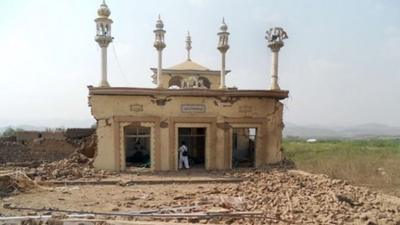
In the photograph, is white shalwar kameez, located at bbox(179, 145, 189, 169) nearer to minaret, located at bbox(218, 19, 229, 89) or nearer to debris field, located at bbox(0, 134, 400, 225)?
debris field, located at bbox(0, 134, 400, 225)

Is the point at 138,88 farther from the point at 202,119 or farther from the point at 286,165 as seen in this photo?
the point at 286,165

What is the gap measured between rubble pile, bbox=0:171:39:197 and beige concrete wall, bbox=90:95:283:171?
3.86 m

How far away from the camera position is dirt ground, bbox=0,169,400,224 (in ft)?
32.9

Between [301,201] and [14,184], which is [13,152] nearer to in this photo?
[14,184]

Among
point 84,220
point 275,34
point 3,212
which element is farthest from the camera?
point 275,34

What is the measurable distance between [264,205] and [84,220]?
467cm

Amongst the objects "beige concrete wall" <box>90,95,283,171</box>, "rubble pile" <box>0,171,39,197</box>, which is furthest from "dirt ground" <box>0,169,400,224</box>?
"beige concrete wall" <box>90,95,283,171</box>

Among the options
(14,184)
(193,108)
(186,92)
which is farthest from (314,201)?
(14,184)

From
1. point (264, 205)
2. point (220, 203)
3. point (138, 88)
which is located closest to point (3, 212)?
point (220, 203)

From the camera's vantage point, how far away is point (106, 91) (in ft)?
54.2

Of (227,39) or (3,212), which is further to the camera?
(227,39)

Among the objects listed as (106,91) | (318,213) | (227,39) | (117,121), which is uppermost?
(227,39)

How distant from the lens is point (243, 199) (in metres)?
11.3

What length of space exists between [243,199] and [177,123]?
6.46 m
